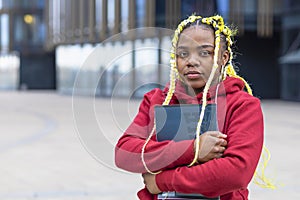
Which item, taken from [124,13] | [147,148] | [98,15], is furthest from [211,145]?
[98,15]

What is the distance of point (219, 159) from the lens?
1757mm

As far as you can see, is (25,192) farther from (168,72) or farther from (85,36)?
(85,36)

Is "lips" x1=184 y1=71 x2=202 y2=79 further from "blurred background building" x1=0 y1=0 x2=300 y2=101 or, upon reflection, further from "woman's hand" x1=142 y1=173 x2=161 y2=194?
"blurred background building" x1=0 y1=0 x2=300 y2=101

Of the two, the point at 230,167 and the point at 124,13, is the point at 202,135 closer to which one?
the point at 230,167

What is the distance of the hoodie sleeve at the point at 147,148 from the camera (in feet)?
5.78

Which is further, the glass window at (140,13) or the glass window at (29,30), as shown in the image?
the glass window at (29,30)

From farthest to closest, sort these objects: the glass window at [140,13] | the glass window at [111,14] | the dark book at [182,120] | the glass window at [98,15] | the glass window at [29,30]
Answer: the glass window at [29,30] < the glass window at [98,15] < the glass window at [111,14] < the glass window at [140,13] < the dark book at [182,120]

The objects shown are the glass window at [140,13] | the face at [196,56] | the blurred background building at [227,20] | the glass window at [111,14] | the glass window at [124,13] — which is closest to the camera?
the face at [196,56]

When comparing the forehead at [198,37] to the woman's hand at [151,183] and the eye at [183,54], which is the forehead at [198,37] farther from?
the woman's hand at [151,183]

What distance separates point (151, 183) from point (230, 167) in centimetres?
30

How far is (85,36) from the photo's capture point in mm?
32188

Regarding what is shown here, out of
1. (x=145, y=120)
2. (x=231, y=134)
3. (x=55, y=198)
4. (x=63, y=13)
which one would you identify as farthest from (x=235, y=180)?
(x=63, y=13)

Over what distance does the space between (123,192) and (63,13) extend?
32051 mm

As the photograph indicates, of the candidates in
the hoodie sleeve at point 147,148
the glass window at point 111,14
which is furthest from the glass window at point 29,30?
the hoodie sleeve at point 147,148
